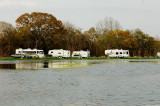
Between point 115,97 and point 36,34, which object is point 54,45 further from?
point 115,97

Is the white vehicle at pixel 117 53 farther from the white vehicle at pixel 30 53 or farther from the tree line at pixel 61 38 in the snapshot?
the white vehicle at pixel 30 53

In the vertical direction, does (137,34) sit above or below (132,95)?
above

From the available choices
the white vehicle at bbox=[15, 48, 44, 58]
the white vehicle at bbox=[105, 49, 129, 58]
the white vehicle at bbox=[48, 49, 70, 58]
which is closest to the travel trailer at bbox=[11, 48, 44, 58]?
the white vehicle at bbox=[15, 48, 44, 58]

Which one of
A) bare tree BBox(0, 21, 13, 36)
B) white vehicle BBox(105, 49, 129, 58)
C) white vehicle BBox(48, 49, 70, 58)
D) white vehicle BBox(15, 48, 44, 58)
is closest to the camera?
white vehicle BBox(15, 48, 44, 58)

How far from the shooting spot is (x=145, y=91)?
866 inches

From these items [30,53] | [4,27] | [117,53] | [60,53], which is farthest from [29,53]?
[117,53]

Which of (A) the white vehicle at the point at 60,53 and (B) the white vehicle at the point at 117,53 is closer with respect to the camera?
(A) the white vehicle at the point at 60,53

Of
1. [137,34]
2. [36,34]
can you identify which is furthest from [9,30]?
[137,34]

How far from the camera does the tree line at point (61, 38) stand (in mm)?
105831

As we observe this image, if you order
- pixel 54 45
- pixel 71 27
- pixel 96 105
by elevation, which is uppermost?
pixel 71 27

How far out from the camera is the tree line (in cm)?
10583

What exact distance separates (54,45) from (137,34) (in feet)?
147

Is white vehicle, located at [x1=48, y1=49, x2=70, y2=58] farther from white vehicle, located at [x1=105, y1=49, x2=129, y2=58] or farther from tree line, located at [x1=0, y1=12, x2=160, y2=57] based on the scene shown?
white vehicle, located at [x1=105, y1=49, x2=129, y2=58]

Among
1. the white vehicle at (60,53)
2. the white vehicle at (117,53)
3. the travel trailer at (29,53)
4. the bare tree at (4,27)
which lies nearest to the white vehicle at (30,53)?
the travel trailer at (29,53)
